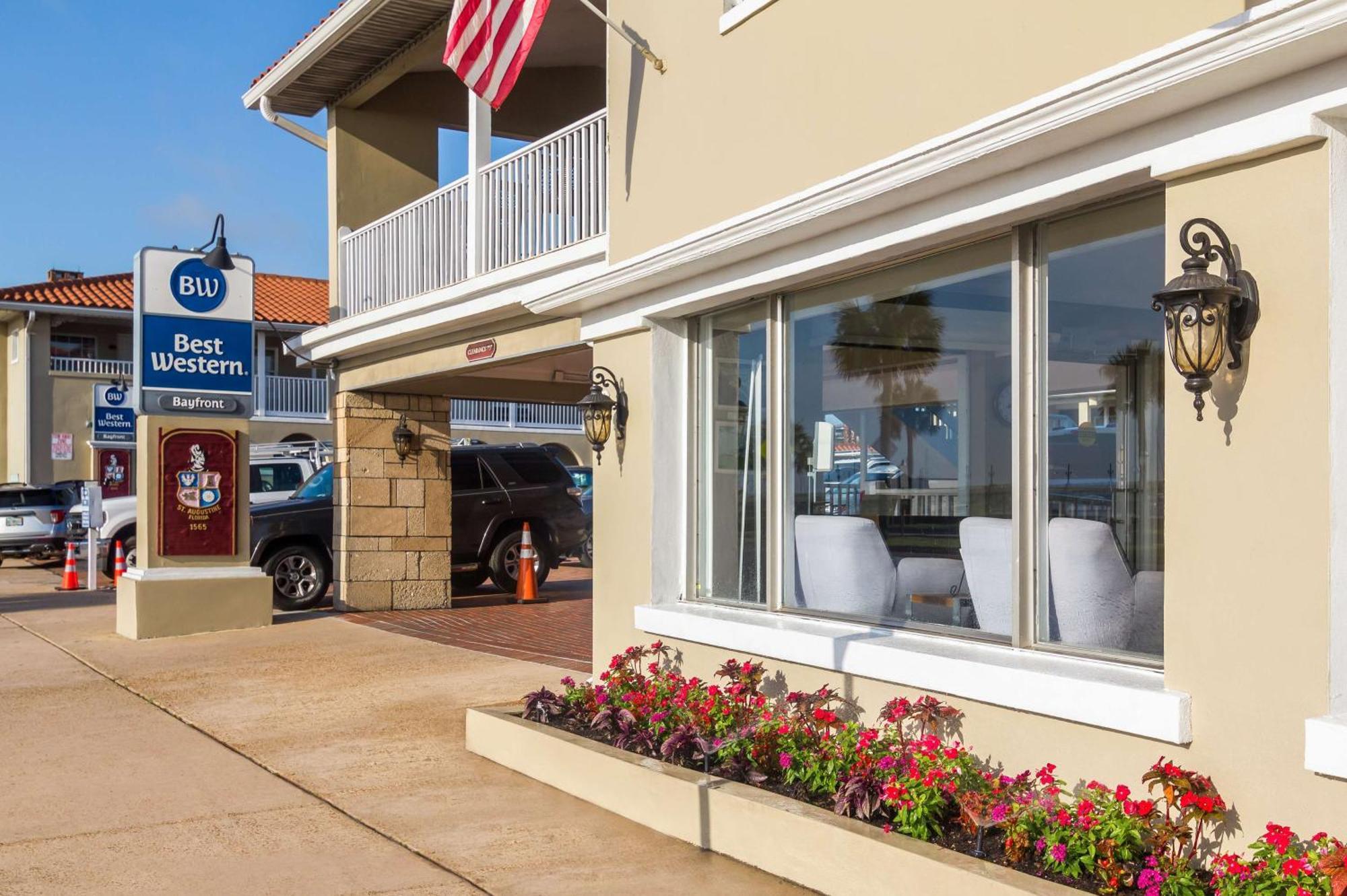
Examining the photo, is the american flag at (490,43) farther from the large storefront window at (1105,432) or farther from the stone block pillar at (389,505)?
the stone block pillar at (389,505)

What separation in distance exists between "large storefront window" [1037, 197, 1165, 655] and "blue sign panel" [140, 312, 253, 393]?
9884 mm

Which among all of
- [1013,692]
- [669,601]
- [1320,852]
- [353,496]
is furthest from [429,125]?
[1320,852]

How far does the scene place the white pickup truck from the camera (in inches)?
779

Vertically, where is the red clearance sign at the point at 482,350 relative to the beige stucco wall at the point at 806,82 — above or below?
below

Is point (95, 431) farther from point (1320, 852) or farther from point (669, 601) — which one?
point (1320, 852)

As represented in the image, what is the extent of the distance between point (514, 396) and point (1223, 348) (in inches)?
482

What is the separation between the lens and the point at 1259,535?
4.49 metres

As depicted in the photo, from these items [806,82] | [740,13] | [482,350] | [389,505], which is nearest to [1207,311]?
[806,82]

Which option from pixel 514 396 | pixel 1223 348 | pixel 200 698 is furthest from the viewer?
pixel 514 396

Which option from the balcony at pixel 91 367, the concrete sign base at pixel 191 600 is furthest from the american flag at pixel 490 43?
the balcony at pixel 91 367

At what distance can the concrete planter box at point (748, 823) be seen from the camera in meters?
4.67

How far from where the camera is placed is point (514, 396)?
1617 cm

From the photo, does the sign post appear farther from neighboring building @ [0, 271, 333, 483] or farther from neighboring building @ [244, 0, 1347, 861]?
neighboring building @ [0, 271, 333, 483]

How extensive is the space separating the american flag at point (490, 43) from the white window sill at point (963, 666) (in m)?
3.66
